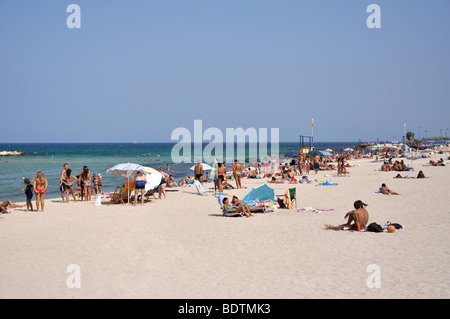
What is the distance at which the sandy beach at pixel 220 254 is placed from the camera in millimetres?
5309

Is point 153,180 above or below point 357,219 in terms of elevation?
above

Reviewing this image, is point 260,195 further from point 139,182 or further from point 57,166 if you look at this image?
point 57,166

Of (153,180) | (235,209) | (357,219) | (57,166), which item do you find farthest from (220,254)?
(57,166)

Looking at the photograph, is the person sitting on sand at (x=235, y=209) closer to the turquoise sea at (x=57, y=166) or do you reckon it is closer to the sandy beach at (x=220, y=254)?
the sandy beach at (x=220, y=254)

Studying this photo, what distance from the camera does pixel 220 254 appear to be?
23.0ft

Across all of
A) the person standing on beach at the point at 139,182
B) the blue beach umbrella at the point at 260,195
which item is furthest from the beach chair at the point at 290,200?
the person standing on beach at the point at 139,182

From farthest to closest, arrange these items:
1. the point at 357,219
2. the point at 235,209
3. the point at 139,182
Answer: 1. the point at 139,182
2. the point at 235,209
3. the point at 357,219

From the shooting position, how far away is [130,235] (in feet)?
28.3

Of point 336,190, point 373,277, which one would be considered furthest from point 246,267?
point 336,190

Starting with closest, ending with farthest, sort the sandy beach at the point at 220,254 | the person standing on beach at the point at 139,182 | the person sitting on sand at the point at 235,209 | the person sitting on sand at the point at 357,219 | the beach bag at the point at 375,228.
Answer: the sandy beach at the point at 220,254
the beach bag at the point at 375,228
the person sitting on sand at the point at 357,219
the person sitting on sand at the point at 235,209
the person standing on beach at the point at 139,182

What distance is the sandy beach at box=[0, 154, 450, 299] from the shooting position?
5309 millimetres

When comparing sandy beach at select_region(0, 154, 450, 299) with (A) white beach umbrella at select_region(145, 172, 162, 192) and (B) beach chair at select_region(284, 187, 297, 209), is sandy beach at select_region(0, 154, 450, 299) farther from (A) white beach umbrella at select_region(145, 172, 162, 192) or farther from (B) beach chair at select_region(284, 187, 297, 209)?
(A) white beach umbrella at select_region(145, 172, 162, 192)
